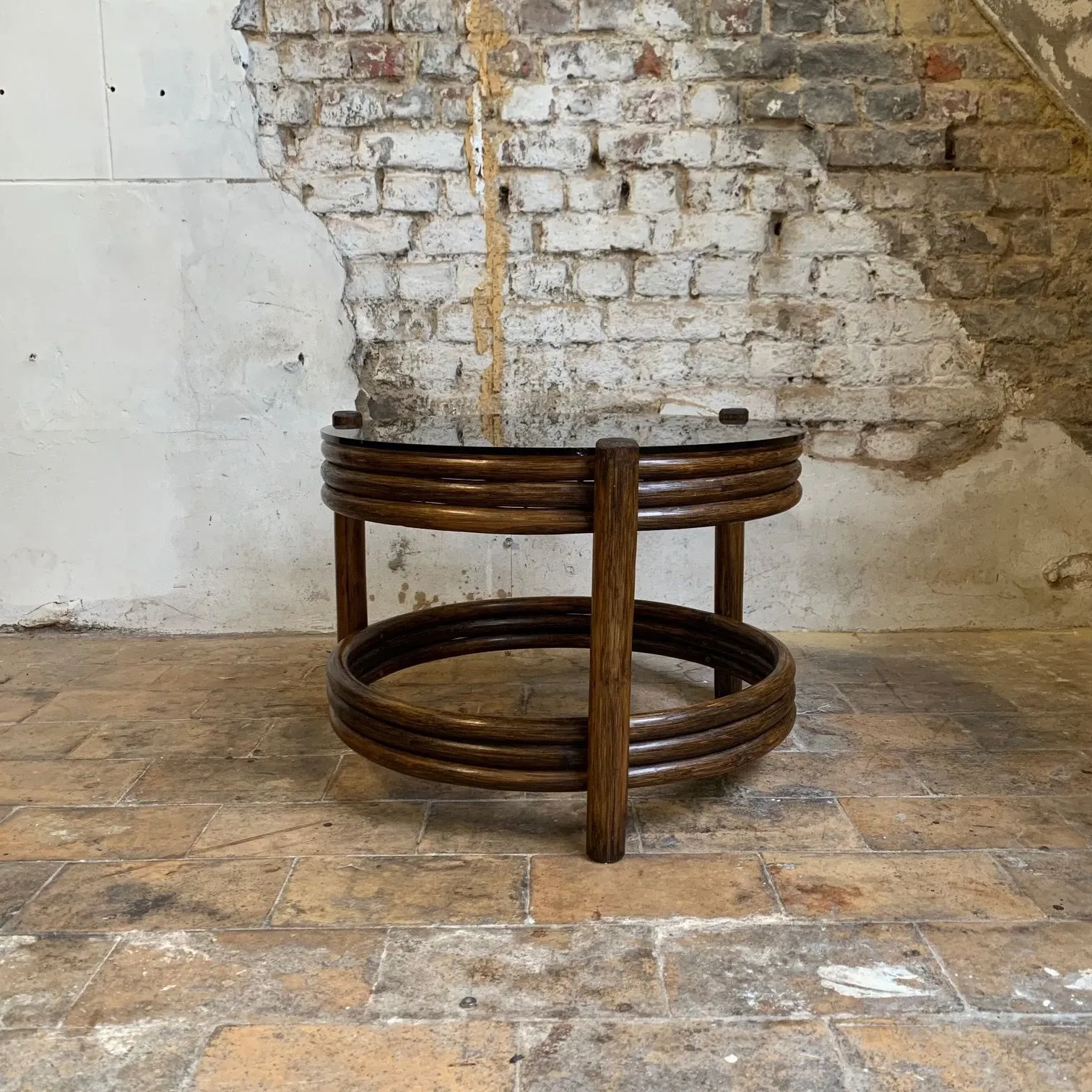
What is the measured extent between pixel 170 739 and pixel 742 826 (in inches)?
55.7

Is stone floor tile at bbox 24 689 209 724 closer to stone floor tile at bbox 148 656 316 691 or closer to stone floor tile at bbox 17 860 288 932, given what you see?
stone floor tile at bbox 148 656 316 691

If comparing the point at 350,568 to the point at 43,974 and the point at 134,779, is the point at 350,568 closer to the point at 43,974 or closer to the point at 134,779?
the point at 134,779

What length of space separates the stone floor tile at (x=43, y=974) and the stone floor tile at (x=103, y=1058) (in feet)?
0.15

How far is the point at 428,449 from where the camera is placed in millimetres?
2002

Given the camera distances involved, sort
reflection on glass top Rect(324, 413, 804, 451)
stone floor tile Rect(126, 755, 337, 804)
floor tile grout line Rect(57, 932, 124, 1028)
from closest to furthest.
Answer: floor tile grout line Rect(57, 932, 124, 1028), reflection on glass top Rect(324, 413, 804, 451), stone floor tile Rect(126, 755, 337, 804)

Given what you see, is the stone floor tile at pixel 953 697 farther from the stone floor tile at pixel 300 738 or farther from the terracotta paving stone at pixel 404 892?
the stone floor tile at pixel 300 738

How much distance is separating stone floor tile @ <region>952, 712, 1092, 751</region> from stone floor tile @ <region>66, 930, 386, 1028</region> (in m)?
1.62

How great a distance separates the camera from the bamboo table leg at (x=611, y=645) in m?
1.92

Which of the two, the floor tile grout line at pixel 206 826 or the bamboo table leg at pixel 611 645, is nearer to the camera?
the bamboo table leg at pixel 611 645

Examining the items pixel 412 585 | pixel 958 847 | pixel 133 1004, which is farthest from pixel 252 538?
pixel 958 847

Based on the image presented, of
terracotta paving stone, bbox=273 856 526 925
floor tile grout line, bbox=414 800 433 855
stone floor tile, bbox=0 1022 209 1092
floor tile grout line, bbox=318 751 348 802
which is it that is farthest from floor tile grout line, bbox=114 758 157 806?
stone floor tile, bbox=0 1022 209 1092

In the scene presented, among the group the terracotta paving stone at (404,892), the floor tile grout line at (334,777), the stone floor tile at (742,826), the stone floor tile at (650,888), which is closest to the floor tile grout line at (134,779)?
the floor tile grout line at (334,777)

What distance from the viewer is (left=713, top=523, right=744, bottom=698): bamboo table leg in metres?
2.75

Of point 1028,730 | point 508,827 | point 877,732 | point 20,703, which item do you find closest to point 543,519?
point 508,827
